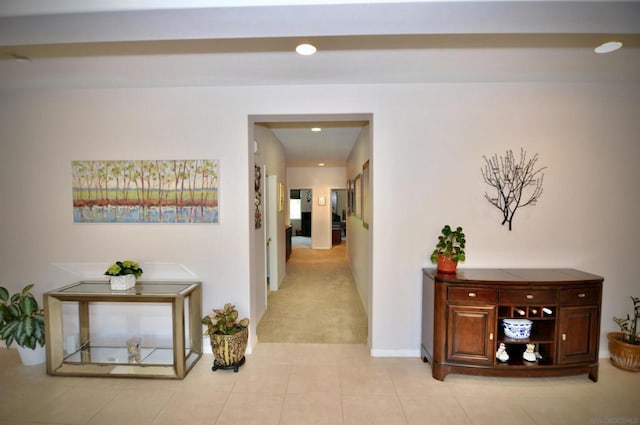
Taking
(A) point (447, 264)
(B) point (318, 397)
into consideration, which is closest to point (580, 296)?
(A) point (447, 264)

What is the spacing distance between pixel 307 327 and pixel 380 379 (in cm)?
122

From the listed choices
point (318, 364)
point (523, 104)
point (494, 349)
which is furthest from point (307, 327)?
point (523, 104)

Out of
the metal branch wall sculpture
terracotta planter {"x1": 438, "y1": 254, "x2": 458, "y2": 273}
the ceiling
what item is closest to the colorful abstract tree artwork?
the ceiling

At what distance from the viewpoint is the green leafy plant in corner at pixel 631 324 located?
8.66 ft

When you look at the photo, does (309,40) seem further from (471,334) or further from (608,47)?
(471,334)

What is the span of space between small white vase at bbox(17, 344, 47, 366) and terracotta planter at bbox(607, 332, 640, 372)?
5176 millimetres

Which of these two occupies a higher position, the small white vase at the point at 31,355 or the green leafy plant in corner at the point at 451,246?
the green leafy plant in corner at the point at 451,246

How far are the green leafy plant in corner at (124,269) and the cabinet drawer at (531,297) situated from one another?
3164 mm

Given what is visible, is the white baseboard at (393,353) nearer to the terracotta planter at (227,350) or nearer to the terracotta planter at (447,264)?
the terracotta planter at (447,264)

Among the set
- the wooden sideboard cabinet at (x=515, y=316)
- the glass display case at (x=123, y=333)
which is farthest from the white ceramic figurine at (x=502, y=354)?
the glass display case at (x=123, y=333)

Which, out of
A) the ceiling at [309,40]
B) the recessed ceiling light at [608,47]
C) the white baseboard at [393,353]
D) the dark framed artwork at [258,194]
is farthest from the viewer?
the dark framed artwork at [258,194]

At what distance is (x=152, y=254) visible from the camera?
2.87 meters

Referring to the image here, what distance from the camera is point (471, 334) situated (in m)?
2.39

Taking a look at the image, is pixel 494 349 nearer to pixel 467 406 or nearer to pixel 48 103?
pixel 467 406
